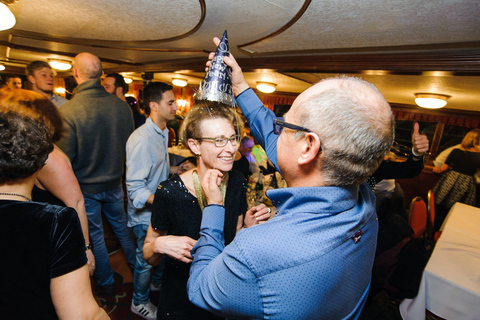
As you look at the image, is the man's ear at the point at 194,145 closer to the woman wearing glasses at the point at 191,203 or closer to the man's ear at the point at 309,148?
the woman wearing glasses at the point at 191,203

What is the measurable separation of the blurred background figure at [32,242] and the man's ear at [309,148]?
86cm

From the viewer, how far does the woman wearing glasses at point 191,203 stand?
1.27 metres

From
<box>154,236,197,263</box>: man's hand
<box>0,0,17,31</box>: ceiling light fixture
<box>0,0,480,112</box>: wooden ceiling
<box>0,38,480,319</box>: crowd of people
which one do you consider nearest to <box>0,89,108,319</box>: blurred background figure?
<box>0,38,480,319</box>: crowd of people

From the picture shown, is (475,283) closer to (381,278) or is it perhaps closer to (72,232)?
(381,278)

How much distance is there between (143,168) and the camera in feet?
6.81

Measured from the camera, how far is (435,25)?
1920 millimetres

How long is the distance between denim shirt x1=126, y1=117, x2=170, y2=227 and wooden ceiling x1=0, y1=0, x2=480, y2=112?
3.76ft

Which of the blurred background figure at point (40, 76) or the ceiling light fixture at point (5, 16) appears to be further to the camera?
the blurred background figure at point (40, 76)

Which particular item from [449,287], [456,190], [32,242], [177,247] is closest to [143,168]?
[177,247]

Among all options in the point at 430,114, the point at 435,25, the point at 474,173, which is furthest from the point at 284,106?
the point at 435,25

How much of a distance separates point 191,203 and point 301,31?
2.10m

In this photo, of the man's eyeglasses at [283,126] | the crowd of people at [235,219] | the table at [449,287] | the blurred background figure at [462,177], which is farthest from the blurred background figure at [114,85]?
the blurred background figure at [462,177]

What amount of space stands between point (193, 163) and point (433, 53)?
9.00 feet

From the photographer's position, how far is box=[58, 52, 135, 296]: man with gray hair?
213 centimetres
